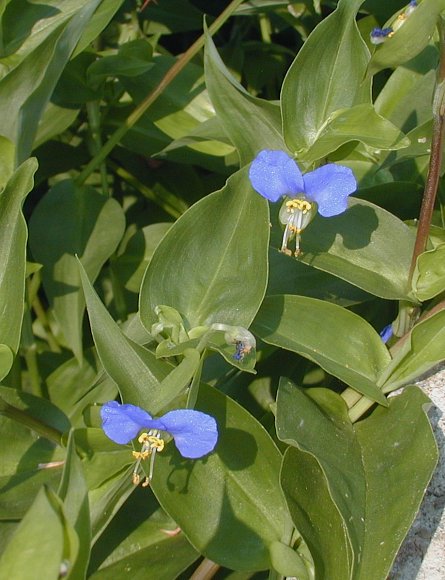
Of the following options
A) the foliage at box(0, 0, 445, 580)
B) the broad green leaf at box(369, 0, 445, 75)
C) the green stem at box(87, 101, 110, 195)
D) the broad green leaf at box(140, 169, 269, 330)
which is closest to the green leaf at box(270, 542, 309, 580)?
the foliage at box(0, 0, 445, 580)

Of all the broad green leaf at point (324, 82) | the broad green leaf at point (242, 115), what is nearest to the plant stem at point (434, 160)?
the broad green leaf at point (324, 82)

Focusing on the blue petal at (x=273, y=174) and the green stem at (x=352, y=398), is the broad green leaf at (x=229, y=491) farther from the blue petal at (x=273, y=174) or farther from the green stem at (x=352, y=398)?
the blue petal at (x=273, y=174)

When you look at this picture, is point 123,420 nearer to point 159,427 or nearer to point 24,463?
point 159,427

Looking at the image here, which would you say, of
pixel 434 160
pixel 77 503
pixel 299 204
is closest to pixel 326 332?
pixel 299 204

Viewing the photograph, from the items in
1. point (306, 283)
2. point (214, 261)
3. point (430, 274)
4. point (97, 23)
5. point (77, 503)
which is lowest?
point (306, 283)

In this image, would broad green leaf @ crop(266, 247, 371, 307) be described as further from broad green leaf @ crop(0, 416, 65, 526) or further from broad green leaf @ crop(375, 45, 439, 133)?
broad green leaf @ crop(0, 416, 65, 526)

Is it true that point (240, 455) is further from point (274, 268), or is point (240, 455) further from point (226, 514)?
point (274, 268)
